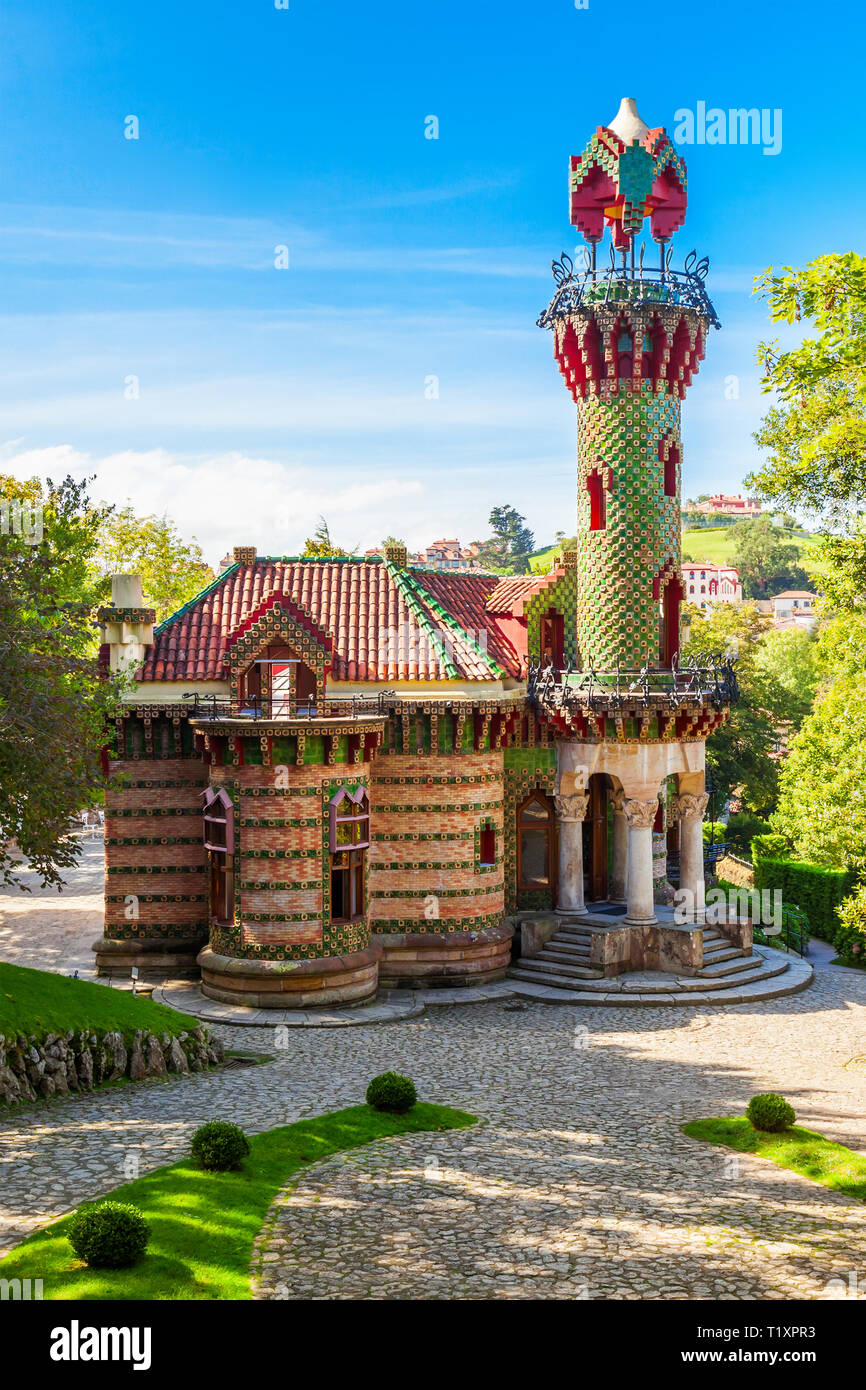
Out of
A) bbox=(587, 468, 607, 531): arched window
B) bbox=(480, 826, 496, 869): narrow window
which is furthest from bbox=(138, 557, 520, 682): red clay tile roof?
bbox=(587, 468, 607, 531): arched window

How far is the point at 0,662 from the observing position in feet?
60.0

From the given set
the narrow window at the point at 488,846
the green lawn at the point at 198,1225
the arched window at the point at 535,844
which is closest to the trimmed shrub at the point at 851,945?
the arched window at the point at 535,844

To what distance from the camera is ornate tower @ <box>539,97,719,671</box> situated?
31125 millimetres

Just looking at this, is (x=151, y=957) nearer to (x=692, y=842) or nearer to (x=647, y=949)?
(x=647, y=949)

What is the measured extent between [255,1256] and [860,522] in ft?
66.3

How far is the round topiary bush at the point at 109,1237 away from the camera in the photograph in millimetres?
12633

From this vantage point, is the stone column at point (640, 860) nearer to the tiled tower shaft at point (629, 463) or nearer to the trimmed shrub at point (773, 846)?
the tiled tower shaft at point (629, 463)

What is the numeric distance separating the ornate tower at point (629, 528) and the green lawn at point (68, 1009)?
12840mm

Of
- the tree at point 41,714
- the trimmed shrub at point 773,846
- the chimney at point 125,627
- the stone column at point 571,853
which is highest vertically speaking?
the chimney at point 125,627

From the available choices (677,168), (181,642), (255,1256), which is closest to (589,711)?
(181,642)

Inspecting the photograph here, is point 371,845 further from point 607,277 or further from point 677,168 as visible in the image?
point 677,168

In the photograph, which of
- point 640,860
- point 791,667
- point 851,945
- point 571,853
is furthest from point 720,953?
point 791,667

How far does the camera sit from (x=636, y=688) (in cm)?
3058

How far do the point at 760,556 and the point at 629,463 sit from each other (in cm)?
12969
